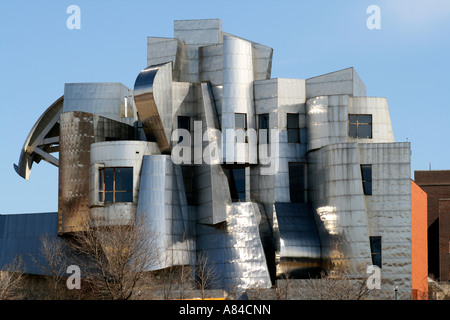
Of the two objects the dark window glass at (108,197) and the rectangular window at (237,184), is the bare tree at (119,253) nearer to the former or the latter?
the dark window glass at (108,197)

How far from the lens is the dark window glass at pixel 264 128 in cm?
6475

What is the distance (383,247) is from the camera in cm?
5909

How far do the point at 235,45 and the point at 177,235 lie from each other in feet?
48.2

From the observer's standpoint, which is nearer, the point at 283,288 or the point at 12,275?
the point at 283,288

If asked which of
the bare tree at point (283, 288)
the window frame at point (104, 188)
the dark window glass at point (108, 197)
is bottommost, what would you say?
the bare tree at point (283, 288)

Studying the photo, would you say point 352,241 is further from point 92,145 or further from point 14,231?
point 14,231

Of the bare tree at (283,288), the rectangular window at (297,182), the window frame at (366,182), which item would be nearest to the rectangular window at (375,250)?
the window frame at (366,182)

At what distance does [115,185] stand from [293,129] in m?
13.9

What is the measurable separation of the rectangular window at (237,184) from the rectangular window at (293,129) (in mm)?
4502

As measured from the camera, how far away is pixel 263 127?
214ft

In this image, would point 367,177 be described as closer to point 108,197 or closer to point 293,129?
point 293,129

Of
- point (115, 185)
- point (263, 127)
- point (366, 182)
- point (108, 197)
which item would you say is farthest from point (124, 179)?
point (366, 182)

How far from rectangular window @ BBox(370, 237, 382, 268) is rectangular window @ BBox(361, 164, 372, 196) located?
10.4ft

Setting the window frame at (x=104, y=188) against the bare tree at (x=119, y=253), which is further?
the window frame at (x=104, y=188)
